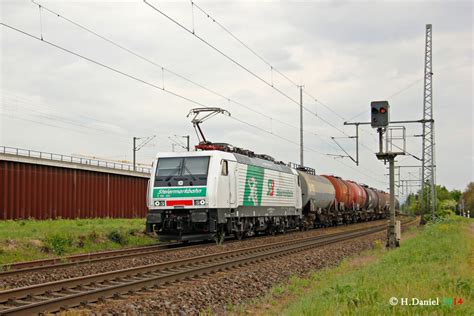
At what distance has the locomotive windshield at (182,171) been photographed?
2034 cm

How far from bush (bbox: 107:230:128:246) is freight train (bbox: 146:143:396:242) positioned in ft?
6.92

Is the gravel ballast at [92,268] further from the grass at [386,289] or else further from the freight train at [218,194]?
the grass at [386,289]

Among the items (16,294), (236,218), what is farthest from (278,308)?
(236,218)

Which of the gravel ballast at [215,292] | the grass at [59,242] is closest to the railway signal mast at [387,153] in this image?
the gravel ballast at [215,292]

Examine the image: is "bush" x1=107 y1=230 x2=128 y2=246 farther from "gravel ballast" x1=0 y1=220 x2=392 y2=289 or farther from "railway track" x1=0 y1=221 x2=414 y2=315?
"railway track" x1=0 y1=221 x2=414 y2=315

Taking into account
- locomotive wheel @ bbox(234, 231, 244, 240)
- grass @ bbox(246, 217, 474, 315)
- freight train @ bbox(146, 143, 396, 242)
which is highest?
freight train @ bbox(146, 143, 396, 242)

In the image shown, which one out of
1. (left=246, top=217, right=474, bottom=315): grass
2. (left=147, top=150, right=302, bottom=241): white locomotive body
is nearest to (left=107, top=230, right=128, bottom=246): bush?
(left=147, top=150, right=302, bottom=241): white locomotive body

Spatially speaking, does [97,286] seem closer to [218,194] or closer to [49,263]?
[49,263]

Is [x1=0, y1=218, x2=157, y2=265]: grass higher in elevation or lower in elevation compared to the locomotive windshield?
lower

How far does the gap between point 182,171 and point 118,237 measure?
3.80 m

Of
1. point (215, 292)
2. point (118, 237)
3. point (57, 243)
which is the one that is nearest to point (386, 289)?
point (215, 292)

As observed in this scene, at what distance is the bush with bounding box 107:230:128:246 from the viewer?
21.6 metres

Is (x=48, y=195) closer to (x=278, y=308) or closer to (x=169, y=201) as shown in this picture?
(x=169, y=201)

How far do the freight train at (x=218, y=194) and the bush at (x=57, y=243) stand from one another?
284 centimetres
